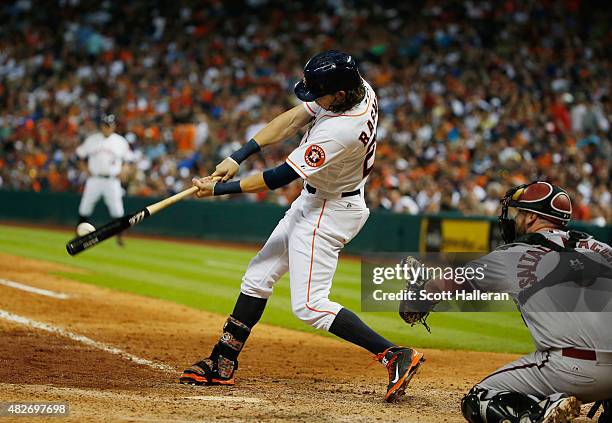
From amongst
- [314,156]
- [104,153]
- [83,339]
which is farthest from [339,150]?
[104,153]

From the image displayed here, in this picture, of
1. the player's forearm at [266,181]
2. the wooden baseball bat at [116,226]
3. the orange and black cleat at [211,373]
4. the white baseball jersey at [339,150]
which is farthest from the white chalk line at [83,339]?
the white baseball jersey at [339,150]

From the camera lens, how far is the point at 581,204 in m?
15.8

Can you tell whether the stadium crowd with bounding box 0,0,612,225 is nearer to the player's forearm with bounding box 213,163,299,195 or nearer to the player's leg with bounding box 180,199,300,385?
the player's leg with bounding box 180,199,300,385

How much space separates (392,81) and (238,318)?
16.1m

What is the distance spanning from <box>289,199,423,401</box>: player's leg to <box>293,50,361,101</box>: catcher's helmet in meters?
0.73

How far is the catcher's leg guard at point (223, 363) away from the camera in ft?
19.9

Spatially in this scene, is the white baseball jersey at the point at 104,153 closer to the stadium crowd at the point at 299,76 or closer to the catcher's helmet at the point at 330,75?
the stadium crowd at the point at 299,76

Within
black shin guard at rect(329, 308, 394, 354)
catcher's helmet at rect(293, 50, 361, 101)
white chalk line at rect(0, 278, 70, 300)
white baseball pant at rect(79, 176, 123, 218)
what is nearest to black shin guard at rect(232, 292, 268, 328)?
black shin guard at rect(329, 308, 394, 354)

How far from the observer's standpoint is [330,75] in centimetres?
554

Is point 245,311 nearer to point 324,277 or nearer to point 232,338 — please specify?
point 232,338

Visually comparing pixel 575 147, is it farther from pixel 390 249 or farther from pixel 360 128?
pixel 360 128

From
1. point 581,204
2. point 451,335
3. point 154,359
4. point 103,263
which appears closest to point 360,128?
point 154,359

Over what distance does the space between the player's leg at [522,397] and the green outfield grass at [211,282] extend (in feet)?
13.4

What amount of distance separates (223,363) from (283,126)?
1.63 metres
